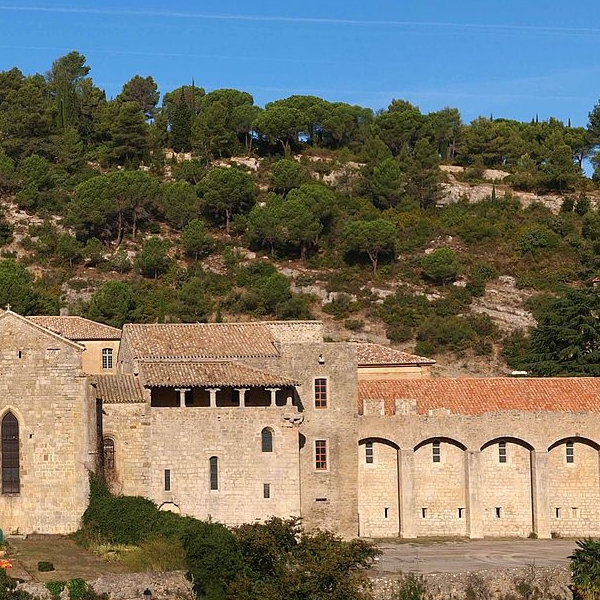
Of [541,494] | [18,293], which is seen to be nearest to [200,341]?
[541,494]

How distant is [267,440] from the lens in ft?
145

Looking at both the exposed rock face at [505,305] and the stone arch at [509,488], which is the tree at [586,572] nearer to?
the stone arch at [509,488]

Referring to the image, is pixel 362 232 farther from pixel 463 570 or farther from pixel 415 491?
pixel 463 570

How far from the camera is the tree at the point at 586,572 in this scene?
1485 inches

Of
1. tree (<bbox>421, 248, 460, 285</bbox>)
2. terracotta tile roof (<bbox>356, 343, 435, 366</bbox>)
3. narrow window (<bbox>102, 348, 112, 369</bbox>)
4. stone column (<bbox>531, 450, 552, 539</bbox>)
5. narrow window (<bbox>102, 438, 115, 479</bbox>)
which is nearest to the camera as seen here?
narrow window (<bbox>102, 438, 115, 479</bbox>)

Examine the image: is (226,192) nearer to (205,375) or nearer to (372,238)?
(372,238)

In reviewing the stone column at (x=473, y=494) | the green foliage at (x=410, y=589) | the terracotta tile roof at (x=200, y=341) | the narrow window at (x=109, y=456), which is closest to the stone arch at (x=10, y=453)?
the narrow window at (x=109, y=456)

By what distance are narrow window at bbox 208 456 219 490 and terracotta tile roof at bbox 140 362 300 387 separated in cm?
271

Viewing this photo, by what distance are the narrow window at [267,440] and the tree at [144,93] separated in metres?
92.8

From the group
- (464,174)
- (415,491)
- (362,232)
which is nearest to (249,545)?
(415,491)

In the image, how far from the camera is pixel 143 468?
43.0 m

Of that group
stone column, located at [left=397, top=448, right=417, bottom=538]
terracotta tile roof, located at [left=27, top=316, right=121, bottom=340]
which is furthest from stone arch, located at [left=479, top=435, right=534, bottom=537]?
terracotta tile roof, located at [left=27, top=316, right=121, bottom=340]

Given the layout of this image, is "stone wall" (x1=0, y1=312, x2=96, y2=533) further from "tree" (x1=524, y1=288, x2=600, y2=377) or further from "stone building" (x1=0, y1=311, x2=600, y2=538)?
"tree" (x1=524, y1=288, x2=600, y2=377)

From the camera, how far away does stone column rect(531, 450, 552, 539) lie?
1860 inches
